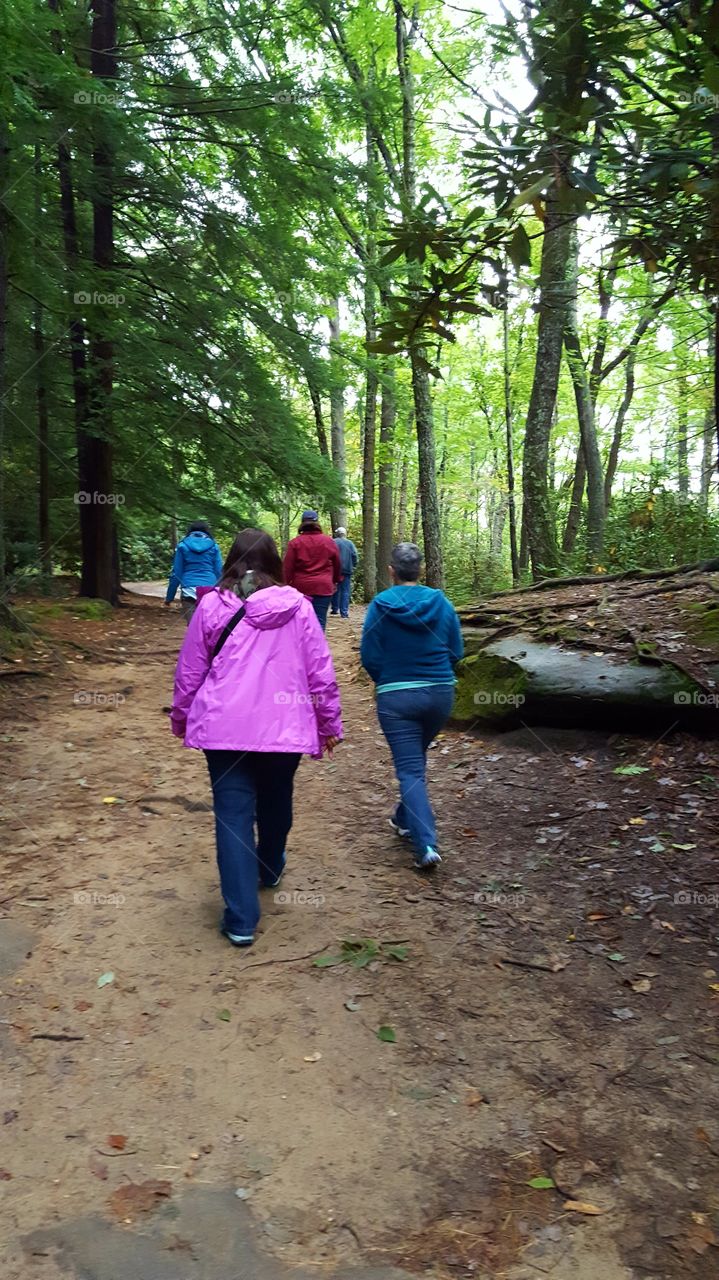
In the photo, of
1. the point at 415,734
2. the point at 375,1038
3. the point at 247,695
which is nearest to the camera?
the point at 375,1038

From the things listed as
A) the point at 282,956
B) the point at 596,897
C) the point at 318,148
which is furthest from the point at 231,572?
the point at 318,148

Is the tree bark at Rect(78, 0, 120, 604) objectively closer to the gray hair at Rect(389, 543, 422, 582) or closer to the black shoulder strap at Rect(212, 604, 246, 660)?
the gray hair at Rect(389, 543, 422, 582)

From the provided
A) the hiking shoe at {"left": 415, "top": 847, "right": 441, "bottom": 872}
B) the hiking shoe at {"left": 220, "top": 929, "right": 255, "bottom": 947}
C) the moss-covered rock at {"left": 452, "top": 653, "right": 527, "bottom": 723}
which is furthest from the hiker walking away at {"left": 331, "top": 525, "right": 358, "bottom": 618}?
the hiking shoe at {"left": 220, "top": 929, "right": 255, "bottom": 947}

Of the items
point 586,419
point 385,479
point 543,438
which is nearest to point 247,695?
point 543,438

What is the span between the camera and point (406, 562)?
201 inches

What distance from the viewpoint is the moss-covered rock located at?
674 centimetres
